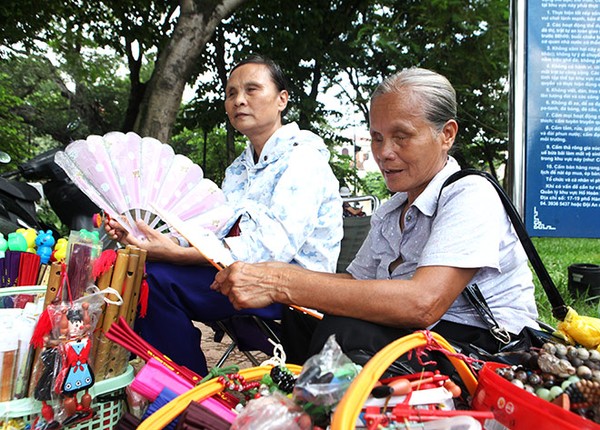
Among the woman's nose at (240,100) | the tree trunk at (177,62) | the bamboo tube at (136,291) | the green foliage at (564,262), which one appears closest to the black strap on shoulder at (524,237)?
the bamboo tube at (136,291)

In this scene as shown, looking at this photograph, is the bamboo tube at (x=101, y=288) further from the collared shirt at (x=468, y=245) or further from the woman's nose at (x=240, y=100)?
the woman's nose at (x=240, y=100)

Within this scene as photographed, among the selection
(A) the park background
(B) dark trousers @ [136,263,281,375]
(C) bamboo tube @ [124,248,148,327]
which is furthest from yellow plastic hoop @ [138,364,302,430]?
(A) the park background

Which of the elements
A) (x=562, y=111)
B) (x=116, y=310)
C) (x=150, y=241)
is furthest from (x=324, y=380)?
(x=562, y=111)

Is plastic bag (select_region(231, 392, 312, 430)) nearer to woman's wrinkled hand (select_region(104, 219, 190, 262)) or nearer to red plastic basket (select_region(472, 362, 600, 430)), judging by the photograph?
red plastic basket (select_region(472, 362, 600, 430))

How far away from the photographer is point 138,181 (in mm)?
1967

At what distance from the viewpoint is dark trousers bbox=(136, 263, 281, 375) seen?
→ 1932 millimetres

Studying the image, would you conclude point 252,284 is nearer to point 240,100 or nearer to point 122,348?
point 122,348

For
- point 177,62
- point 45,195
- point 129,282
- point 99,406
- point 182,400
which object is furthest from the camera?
point 177,62

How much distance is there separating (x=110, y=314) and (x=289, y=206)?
81 cm

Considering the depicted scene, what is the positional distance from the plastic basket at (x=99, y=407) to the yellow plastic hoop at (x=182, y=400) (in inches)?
16.0

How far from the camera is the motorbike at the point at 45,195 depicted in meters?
3.21

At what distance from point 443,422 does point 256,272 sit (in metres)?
0.73

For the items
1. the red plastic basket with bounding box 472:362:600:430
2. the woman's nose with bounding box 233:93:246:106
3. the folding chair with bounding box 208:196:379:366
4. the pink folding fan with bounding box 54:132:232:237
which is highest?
the woman's nose with bounding box 233:93:246:106

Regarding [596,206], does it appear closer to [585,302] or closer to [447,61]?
[585,302]
